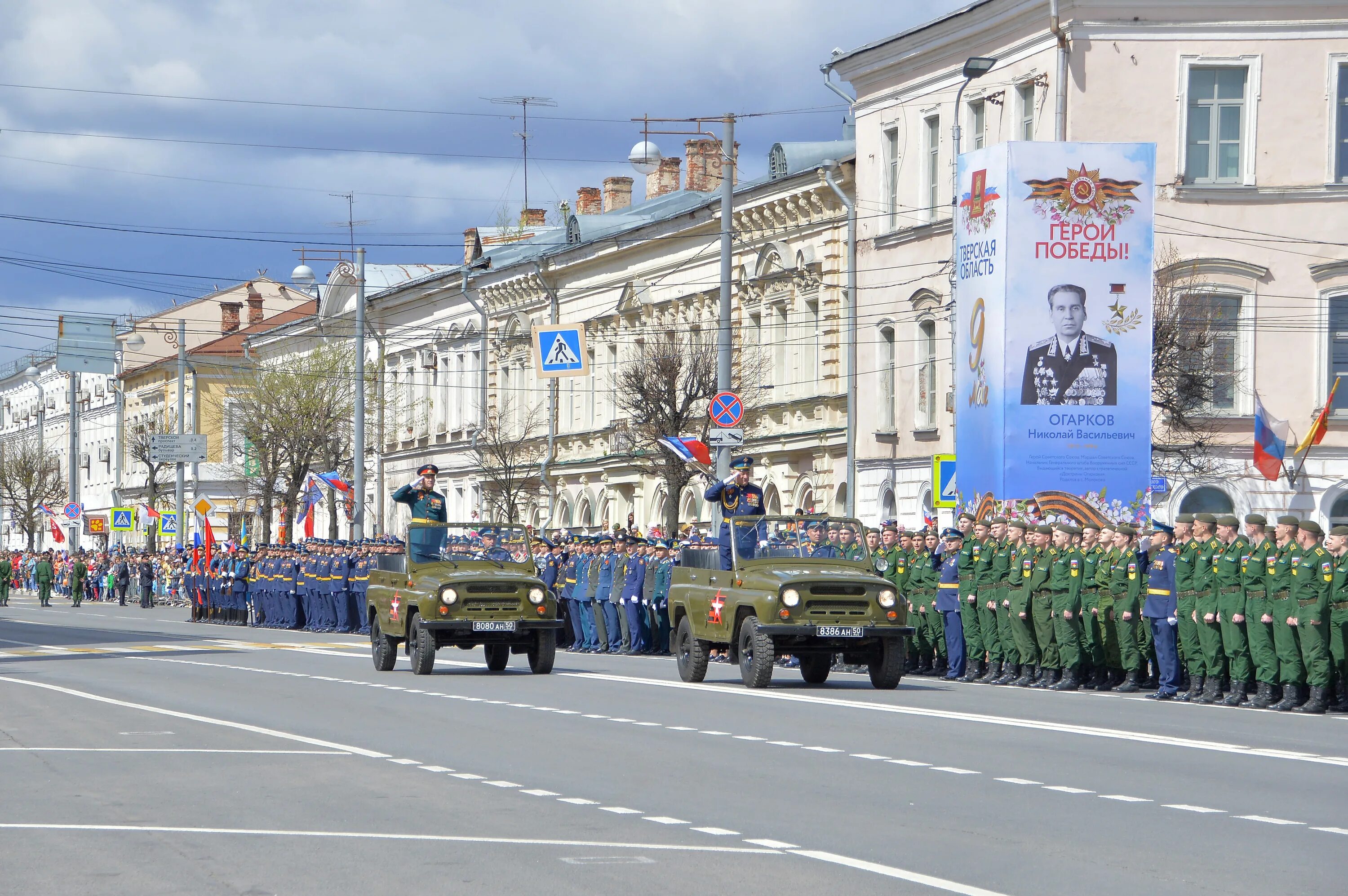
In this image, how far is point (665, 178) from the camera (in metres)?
60.9

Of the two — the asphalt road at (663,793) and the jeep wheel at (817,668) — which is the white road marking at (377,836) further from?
the jeep wheel at (817,668)

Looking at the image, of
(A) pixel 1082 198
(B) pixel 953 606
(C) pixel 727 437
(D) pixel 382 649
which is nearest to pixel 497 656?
(D) pixel 382 649

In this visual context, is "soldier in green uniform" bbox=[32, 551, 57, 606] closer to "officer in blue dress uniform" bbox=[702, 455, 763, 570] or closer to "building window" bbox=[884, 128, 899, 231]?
"building window" bbox=[884, 128, 899, 231]

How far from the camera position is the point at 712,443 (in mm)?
33250

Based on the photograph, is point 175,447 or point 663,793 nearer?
point 663,793

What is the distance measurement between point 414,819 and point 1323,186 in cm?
3074

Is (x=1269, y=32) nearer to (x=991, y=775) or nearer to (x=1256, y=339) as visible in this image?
(x=1256, y=339)

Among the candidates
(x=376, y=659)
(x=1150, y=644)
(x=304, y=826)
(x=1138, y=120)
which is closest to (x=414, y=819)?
(x=304, y=826)

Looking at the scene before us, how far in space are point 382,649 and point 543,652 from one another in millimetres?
2257

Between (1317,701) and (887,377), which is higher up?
(887,377)

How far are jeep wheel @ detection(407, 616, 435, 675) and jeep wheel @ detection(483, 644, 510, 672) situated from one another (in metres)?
1.05

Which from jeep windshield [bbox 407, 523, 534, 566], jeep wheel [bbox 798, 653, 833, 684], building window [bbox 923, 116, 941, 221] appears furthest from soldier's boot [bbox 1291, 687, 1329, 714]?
building window [bbox 923, 116, 941, 221]

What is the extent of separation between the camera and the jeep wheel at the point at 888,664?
2042 centimetres

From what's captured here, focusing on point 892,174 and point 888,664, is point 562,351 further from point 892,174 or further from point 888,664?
point 888,664
